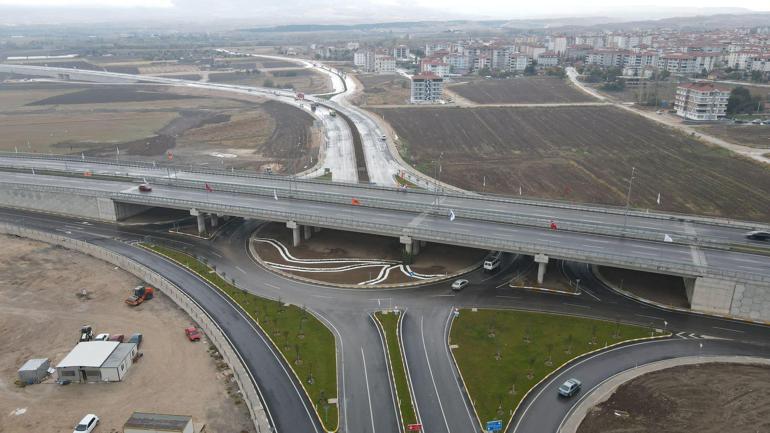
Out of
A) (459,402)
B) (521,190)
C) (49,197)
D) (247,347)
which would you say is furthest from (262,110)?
(459,402)

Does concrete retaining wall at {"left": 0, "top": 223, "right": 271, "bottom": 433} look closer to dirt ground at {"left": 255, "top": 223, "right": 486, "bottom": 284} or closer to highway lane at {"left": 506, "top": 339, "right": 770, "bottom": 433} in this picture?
dirt ground at {"left": 255, "top": 223, "right": 486, "bottom": 284}

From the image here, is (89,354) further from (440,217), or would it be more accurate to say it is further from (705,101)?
(705,101)

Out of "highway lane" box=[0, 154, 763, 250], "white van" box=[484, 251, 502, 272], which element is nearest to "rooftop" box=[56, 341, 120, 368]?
"highway lane" box=[0, 154, 763, 250]

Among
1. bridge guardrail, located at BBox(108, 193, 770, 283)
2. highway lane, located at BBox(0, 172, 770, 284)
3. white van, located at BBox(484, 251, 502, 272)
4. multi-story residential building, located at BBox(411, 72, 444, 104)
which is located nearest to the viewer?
bridge guardrail, located at BBox(108, 193, 770, 283)

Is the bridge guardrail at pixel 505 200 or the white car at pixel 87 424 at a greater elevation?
the bridge guardrail at pixel 505 200

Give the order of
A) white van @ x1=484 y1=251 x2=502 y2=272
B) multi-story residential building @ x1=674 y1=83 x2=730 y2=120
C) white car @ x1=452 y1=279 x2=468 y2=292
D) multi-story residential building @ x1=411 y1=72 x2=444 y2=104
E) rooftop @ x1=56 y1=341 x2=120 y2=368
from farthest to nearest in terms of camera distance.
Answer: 1. multi-story residential building @ x1=411 y1=72 x2=444 y2=104
2. multi-story residential building @ x1=674 y1=83 x2=730 y2=120
3. white van @ x1=484 y1=251 x2=502 y2=272
4. white car @ x1=452 y1=279 x2=468 y2=292
5. rooftop @ x1=56 y1=341 x2=120 y2=368

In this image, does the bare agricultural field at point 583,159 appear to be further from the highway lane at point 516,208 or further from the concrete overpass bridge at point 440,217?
the concrete overpass bridge at point 440,217

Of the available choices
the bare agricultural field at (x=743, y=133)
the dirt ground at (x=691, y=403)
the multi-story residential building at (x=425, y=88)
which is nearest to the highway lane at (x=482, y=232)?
the dirt ground at (x=691, y=403)
